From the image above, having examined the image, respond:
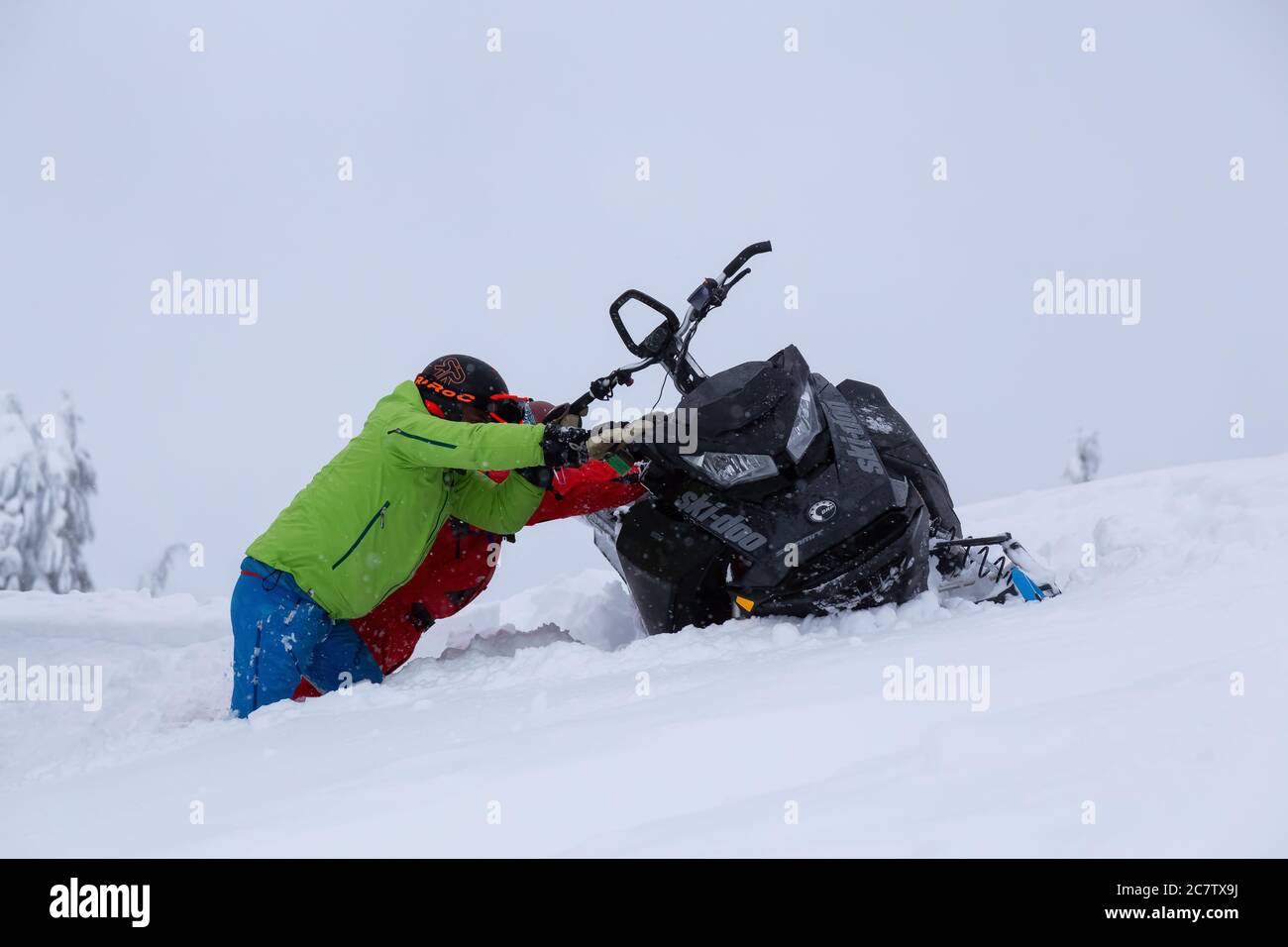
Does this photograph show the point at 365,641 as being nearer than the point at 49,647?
Yes

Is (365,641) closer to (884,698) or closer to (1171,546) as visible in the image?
(884,698)

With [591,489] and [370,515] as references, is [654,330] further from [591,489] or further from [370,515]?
[370,515]

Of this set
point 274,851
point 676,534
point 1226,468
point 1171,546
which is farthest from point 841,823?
point 1226,468

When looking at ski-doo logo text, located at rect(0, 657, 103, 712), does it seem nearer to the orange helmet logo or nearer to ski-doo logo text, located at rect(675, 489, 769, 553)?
the orange helmet logo

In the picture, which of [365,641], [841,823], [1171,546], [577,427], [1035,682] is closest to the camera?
[841,823]

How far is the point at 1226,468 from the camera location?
5035mm

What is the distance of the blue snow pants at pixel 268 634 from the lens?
3.46 m

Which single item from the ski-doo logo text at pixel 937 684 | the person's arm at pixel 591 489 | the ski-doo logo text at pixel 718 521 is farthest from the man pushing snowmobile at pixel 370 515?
the ski-doo logo text at pixel 937 684

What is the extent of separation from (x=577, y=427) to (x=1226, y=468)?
360cm

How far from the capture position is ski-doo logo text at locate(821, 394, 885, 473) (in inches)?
135

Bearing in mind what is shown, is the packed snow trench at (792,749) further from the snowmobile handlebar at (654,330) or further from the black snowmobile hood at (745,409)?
the snowmobile handlebar at (654,330)

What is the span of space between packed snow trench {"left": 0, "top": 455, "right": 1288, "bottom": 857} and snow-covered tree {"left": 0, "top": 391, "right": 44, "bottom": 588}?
35.9 ft

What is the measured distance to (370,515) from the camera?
3.56 m

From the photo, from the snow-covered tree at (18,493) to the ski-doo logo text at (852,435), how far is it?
1165 cm
